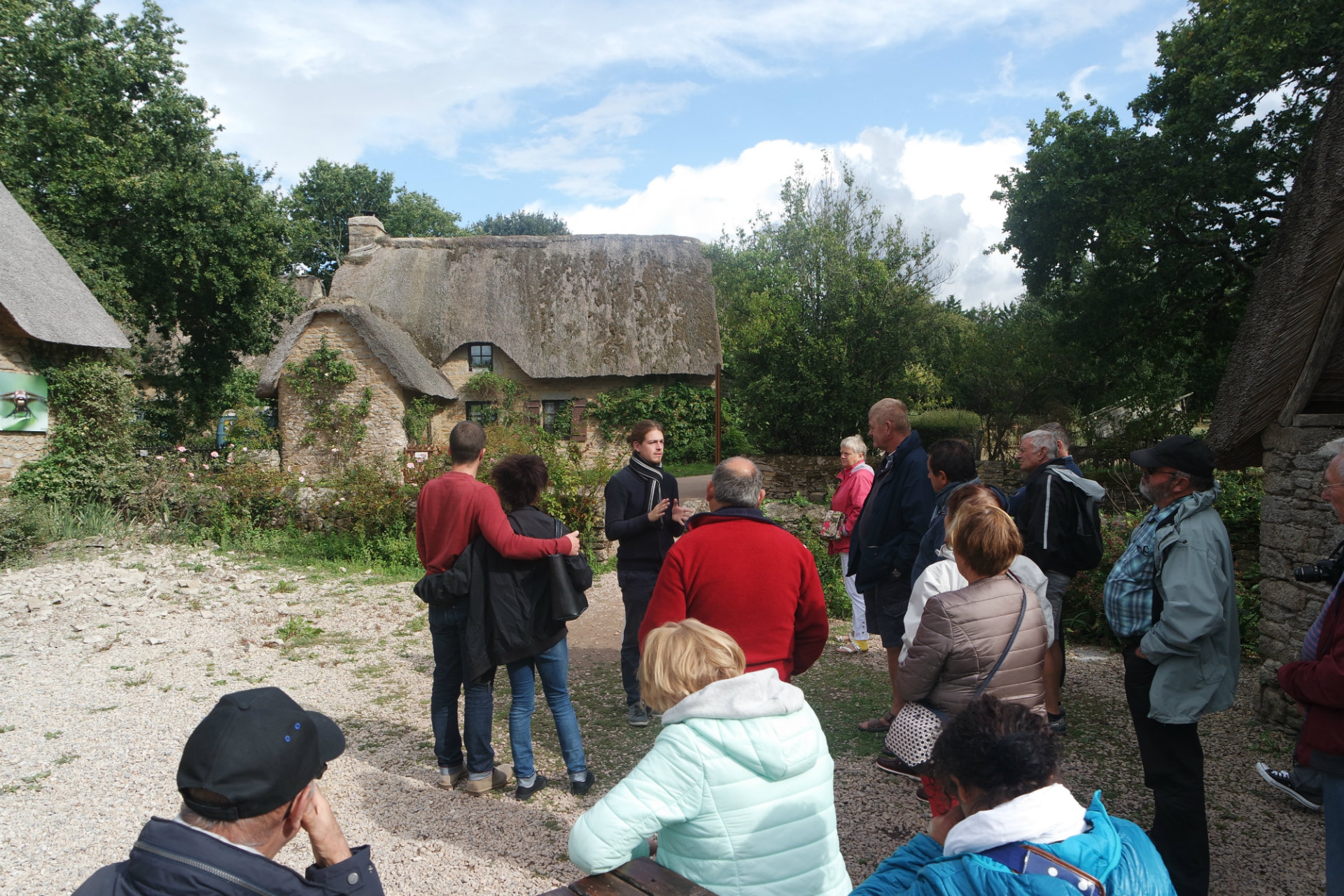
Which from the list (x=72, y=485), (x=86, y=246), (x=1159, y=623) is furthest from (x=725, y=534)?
(x=86, y=246)

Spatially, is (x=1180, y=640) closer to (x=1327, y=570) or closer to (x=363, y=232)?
(x=1327, y=570)

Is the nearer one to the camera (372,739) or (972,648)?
(972,648)

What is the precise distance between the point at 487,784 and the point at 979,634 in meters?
2.64

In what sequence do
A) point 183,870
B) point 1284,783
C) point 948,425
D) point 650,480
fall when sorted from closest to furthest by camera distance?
point 183,870 < point 1284,783 < point 650,480 < point 948,425

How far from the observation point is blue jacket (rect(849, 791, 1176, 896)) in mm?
1521

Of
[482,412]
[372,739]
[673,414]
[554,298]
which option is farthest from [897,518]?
[554,298]

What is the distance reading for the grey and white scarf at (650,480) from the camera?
188 inches

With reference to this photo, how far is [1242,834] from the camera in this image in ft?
12.0

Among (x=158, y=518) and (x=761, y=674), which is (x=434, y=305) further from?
(x=761, y=674)

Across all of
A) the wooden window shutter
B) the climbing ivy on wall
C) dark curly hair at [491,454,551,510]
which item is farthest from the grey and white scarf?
the wooden window shutter

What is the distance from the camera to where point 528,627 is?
385cm

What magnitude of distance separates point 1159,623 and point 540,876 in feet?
8.87

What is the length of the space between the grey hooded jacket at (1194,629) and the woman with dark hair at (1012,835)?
56.7 inches

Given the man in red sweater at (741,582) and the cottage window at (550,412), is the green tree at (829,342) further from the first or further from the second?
the man in red sweater at (741,582)
